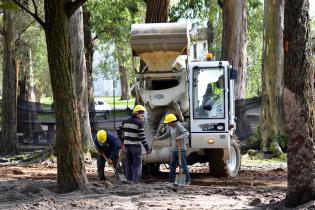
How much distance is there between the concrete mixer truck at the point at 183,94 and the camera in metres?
16.6

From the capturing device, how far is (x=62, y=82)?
12719mm

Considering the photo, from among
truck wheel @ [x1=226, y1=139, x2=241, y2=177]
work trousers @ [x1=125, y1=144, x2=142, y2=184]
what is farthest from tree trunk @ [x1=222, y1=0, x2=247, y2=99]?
work trousers @ [x1=125, y1=144, x2=142, y2=184]

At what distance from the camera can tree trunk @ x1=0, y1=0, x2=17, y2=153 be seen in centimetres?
2805

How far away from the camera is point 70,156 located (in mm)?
12852

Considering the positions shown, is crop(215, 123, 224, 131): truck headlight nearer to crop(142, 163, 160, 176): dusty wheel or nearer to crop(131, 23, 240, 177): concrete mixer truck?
crop(131, 23, 240, 177): concrete mixer truck

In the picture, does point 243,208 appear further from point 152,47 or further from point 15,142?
point 15,142

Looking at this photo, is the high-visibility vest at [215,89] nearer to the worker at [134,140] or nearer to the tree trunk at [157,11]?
the worker at [134,140]

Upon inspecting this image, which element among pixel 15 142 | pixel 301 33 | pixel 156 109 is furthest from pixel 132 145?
pixel 15 142

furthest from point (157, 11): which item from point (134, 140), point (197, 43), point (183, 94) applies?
point (197, 43)

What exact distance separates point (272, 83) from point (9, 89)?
1048 centimetres

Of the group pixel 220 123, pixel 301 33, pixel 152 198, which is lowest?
pixel 152 198

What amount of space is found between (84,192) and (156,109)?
4.79m

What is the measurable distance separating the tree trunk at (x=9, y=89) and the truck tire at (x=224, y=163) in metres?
12.4

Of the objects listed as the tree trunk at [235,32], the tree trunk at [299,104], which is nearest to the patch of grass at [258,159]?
the tree trunk at [235,32]
